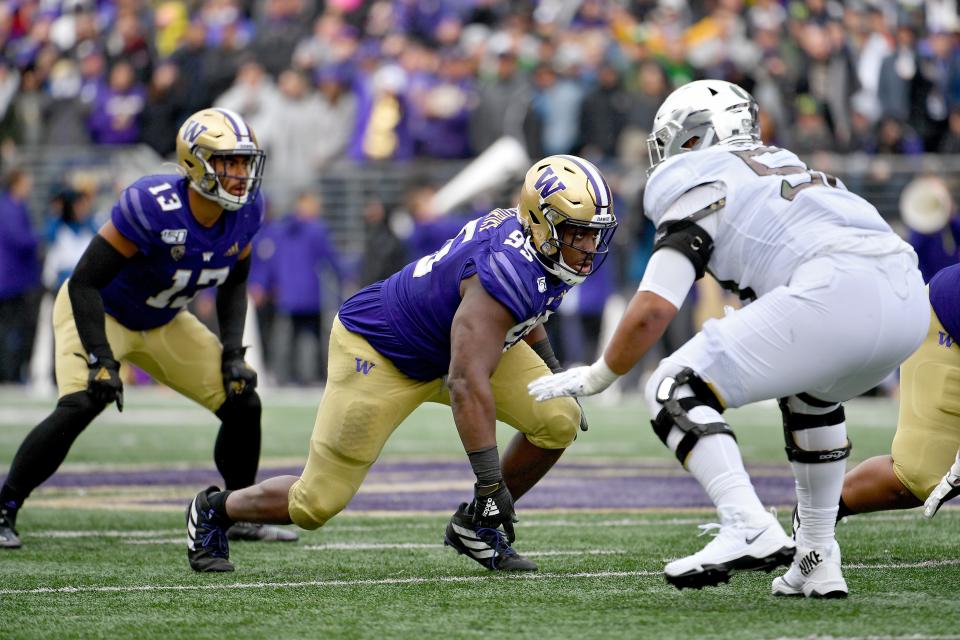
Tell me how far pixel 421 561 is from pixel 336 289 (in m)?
10.5

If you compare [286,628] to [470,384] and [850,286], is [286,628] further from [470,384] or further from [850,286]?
[850,286]

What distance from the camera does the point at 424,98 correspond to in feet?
51.9

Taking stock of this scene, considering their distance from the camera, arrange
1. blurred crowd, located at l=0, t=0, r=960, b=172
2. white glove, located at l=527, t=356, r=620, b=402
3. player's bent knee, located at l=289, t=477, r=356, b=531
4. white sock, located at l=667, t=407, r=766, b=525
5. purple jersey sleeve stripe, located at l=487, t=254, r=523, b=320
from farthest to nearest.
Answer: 1. blurred crowd, located at l=0, t=0, r=960, b=172
2. player's bent knee, located at l=289, t=477, r=356, b=531
3. purple jersey sleeve stripe, located at l=487, t=254, r=523, b=320
4. white glove, located at l=527, t=356, r=620, b=402
5. white sock, located at l=667, t=407, r=766, b=525

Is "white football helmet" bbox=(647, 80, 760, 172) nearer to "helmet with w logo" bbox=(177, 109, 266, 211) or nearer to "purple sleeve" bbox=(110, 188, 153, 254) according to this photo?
"helmet with w logo" bbox=(177, 109, 266, 211)

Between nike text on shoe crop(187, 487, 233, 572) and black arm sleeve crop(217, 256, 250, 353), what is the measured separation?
121 cm

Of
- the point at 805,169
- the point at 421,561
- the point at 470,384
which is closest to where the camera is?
the point at 805,169

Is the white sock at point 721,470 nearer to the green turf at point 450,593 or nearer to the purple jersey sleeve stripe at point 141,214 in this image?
the green turf at point 450,593

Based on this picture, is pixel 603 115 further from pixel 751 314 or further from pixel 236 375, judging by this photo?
pixel 751 314

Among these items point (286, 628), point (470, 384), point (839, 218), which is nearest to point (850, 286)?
point (839, 218)

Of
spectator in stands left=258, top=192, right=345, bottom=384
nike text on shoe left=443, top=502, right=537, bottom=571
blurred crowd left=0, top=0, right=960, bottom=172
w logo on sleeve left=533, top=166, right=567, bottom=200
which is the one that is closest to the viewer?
w logo on sleeve left=533, top=166, right=567, bottom=200

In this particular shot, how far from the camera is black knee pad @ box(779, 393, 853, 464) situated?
4.56 m

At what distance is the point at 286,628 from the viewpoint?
412 cm

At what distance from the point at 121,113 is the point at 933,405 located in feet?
44.8

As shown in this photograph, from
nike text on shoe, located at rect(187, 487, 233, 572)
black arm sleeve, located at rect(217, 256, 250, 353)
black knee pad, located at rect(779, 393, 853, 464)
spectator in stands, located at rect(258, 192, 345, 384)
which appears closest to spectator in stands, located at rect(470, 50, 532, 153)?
spectator in stands, located at rect(258, 192, 345, 384)
